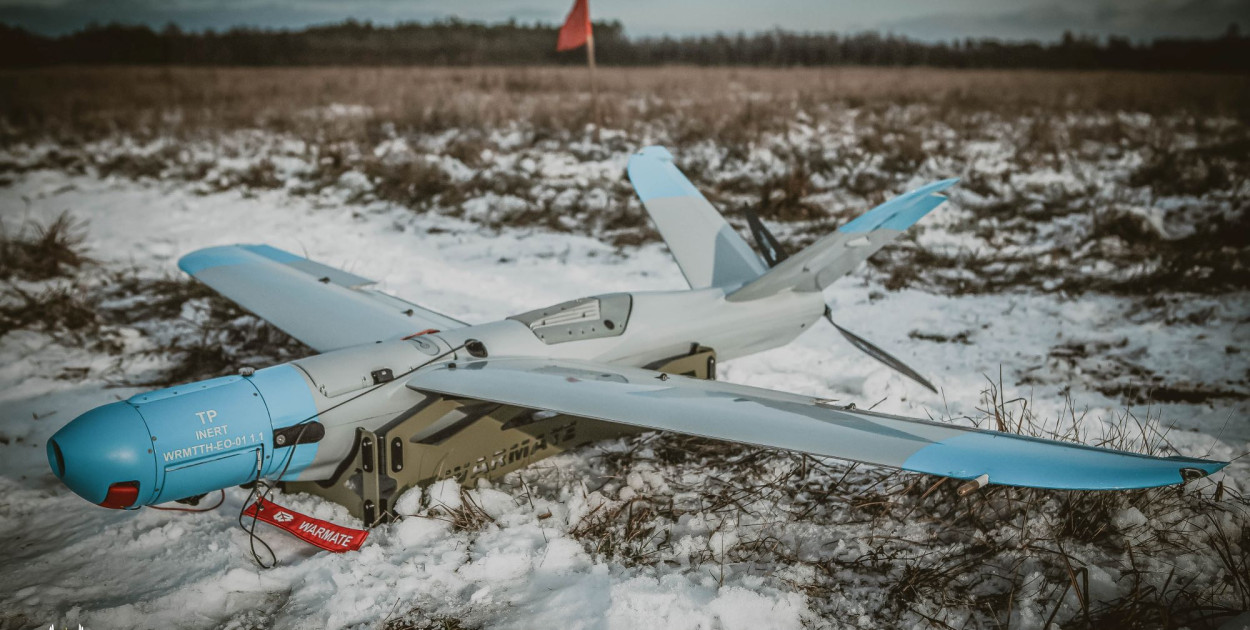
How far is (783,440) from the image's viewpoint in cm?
293

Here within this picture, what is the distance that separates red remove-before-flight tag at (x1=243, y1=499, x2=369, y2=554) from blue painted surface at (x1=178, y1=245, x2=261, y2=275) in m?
2.70

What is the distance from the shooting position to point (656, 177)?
6.22 meters

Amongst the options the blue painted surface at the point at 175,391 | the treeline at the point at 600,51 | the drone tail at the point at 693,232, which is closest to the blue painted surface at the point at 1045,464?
the drone tail at the point at 693,232

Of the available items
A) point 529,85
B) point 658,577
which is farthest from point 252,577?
point 529,85

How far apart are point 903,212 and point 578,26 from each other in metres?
9.49

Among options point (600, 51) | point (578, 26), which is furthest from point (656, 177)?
point (600, 51)

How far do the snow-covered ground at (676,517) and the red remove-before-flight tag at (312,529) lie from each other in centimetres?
6

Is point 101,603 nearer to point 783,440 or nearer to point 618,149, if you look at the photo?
point 783,440

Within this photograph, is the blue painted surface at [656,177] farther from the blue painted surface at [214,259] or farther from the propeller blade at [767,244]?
the blue painted surface at [214,259]

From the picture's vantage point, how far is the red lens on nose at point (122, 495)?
10.3 ft

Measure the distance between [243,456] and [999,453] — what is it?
3.29 m

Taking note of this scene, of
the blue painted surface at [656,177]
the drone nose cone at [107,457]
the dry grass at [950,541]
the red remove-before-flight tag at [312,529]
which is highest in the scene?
the blue painted surface at [656,177]

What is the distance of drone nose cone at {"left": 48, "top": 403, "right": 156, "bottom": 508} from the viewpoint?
307 centimetres

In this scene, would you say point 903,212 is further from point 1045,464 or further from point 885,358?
point 1045,464
